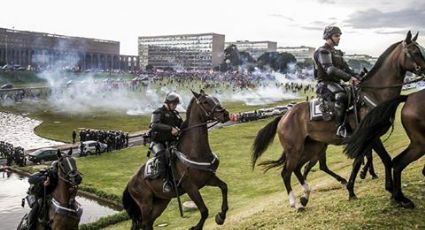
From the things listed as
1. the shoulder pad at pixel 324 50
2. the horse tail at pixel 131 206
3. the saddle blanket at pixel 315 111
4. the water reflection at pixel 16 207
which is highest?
the shoulder pad at pixel 324 50

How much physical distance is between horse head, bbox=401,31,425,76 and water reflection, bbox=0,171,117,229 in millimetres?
17270

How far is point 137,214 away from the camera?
12.9m

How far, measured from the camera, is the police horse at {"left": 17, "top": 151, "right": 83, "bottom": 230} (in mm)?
10820

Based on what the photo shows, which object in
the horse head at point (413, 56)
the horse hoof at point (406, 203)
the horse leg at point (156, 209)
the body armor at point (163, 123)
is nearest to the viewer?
the horse hoof at point (406, 203)

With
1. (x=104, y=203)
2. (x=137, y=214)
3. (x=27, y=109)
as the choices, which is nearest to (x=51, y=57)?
(x=27, y=109)

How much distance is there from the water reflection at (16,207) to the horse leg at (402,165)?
16.3 metres

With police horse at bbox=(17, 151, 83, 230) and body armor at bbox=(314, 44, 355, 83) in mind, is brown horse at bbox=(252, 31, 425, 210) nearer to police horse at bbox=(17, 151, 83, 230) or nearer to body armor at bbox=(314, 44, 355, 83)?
body armor at bbox=(314, 44, 355, 83)

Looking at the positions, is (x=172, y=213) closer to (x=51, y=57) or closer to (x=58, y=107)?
(x=58, y=107)

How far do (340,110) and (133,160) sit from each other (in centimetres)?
2726

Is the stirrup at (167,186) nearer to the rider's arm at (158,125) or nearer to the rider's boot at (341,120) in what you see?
the rider's arm at (158,125)

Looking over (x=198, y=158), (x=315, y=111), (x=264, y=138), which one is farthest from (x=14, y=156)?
(x=315, y=111)

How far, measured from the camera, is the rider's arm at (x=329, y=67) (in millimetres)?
11219

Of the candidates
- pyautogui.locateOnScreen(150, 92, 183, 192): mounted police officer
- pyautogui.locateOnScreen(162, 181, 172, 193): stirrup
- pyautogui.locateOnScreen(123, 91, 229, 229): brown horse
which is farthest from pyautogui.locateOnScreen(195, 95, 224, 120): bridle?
pyautogui.locateOnScreen(162, 181, 172, 193): stirrup

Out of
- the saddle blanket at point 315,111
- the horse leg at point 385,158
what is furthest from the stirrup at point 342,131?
the horse leg at point 385,158
